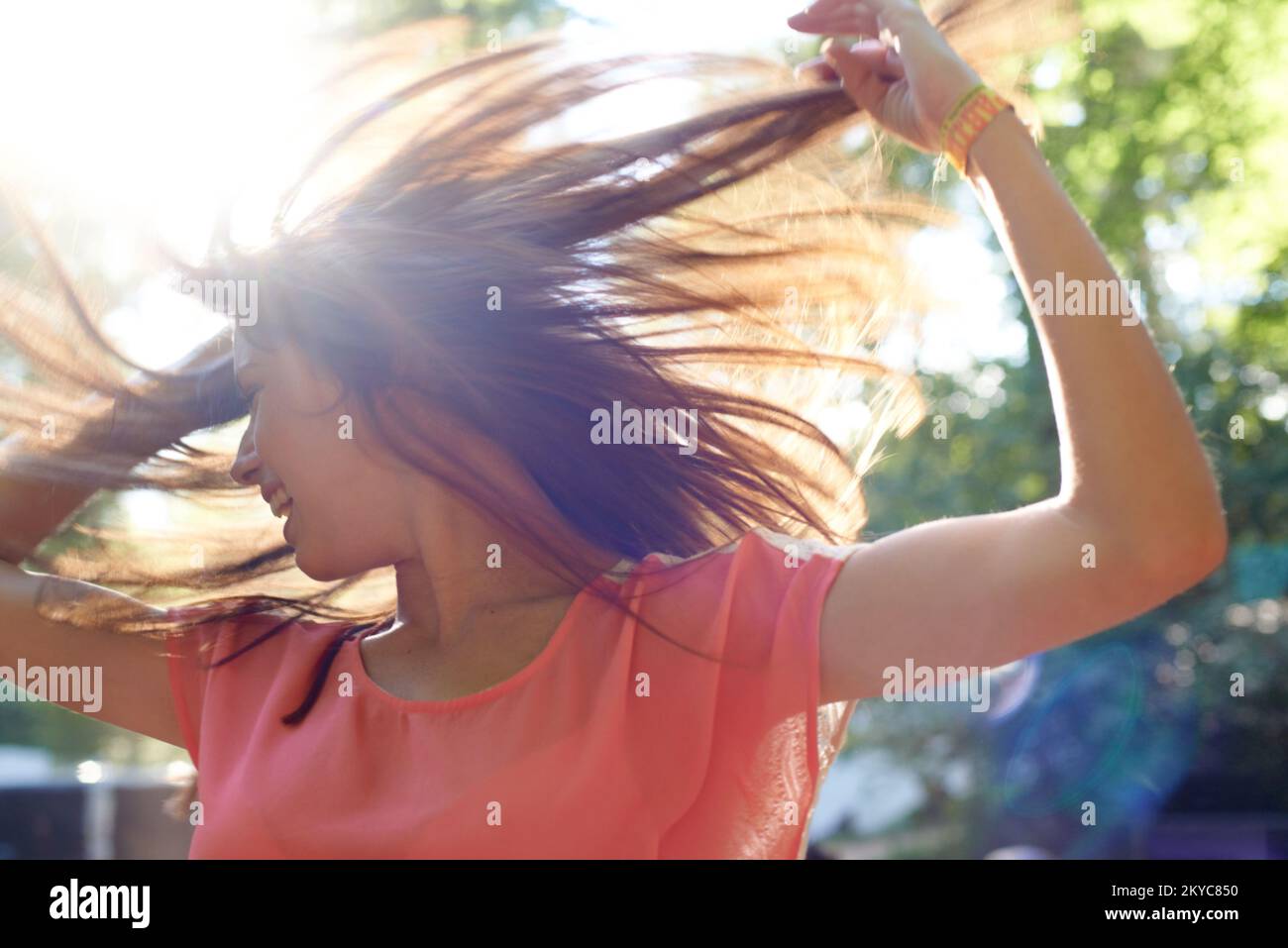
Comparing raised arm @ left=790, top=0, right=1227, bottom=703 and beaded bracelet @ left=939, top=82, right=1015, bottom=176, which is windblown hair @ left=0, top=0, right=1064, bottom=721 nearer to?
beaded bracelet @ left=939, top=82, right=1015, bottom=176

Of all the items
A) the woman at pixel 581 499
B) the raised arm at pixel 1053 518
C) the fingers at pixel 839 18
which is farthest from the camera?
the fingers at pixel 839 18

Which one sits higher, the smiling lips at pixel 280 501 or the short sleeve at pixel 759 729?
the smiling lips at pixel 280 501

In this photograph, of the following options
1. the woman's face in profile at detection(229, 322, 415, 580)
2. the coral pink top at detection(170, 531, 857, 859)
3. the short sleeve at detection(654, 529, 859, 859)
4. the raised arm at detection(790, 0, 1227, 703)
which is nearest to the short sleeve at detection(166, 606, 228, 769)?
the coral pink top at detection(170, 531, 857, 859)

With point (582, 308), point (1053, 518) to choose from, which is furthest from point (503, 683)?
point (1053, 518)

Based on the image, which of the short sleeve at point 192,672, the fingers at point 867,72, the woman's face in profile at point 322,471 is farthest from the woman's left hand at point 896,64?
the short sleeve at point 192,672

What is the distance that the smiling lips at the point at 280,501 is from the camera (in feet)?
6.93

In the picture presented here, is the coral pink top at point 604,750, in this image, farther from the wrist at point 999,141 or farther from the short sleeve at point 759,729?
the wrist at point 999,141

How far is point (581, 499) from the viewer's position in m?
2.08

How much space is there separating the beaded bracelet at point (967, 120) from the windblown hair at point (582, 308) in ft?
0.93

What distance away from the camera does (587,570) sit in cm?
203

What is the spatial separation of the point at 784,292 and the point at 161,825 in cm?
1086

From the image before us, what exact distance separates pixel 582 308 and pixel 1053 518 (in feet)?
3.03

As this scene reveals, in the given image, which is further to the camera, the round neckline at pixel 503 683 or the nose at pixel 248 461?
the nose at pixel 248 461

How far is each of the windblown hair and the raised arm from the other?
39cm
